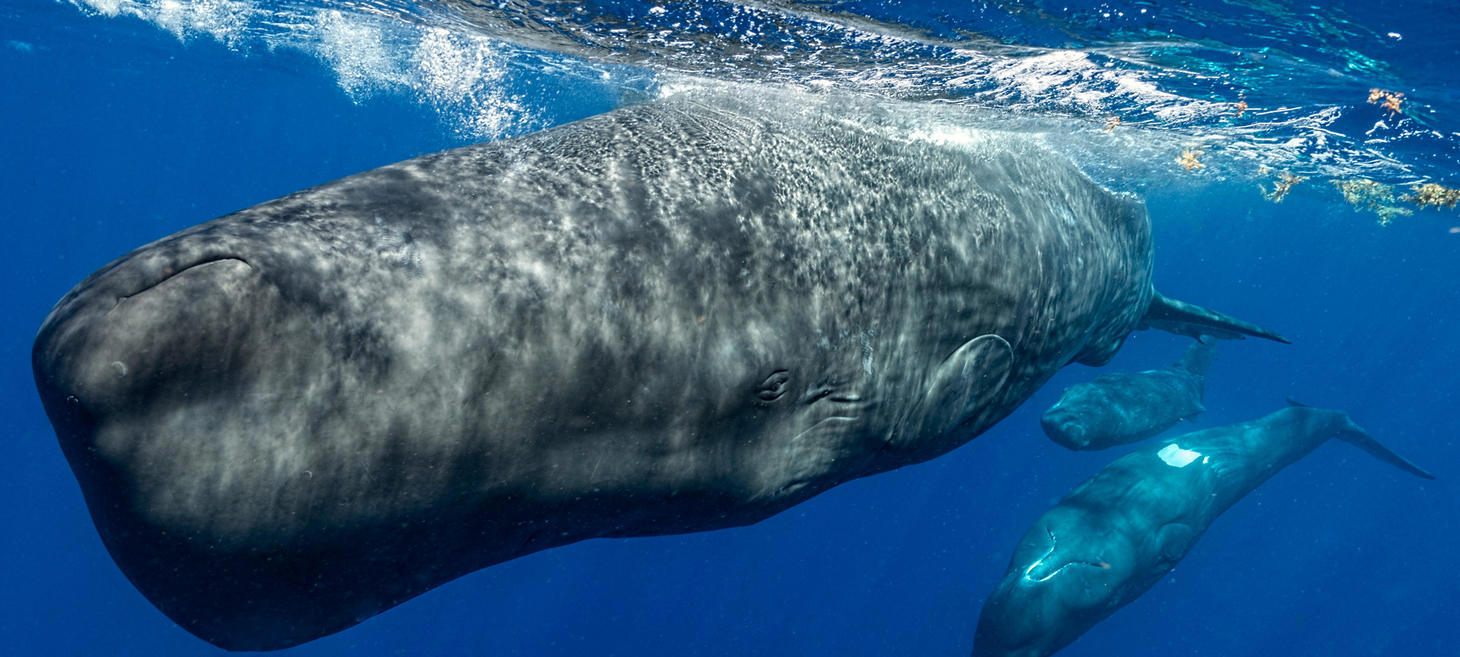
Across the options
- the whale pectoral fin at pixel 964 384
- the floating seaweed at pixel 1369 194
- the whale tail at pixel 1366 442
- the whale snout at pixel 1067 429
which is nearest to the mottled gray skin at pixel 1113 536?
the whale snout at pixel 1067 429

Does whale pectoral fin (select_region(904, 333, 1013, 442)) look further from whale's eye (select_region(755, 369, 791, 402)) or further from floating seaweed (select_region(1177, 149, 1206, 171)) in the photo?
floating seaweed (select_region(1177, 149, 1206, 171))

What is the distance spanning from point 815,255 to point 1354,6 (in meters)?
7.61

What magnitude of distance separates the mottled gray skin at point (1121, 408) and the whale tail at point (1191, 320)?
3.46m

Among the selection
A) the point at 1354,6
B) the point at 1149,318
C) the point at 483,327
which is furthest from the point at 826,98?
the point at 483,327

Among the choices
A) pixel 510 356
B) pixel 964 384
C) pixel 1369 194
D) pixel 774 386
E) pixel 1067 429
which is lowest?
pixel 1067 429

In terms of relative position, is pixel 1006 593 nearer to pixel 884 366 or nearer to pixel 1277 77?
pixel 1277 77

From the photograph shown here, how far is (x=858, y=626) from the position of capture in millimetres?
34344

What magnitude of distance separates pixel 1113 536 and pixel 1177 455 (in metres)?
3.07

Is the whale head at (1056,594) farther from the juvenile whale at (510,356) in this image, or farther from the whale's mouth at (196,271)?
the whale's mouth at (196,271)

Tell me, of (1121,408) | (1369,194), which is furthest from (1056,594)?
(1369,194)

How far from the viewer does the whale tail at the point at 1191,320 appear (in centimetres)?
826

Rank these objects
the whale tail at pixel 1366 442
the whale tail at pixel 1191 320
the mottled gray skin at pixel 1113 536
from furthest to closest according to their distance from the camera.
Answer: the whale tail at pixel 1366 442, the mottled gray skin at pixel 1113 536, the whale tail at pixel 1191 320

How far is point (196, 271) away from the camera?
1.71 metres

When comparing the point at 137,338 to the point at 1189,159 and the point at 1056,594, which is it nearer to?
the point at 1056,594
